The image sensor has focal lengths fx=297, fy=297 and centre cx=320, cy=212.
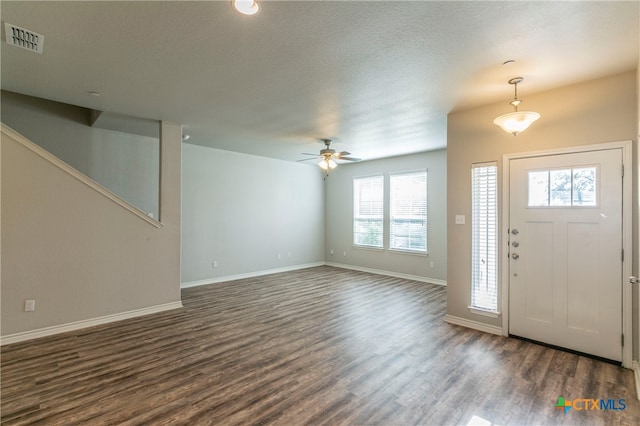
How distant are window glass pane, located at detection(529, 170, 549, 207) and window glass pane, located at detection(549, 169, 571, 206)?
0.04 m

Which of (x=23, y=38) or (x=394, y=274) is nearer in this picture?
(x=23, y=38)

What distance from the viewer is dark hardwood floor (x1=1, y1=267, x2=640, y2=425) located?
2205 mm

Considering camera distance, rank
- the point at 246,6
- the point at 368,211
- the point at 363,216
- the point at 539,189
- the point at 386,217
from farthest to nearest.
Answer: the point at 363,216 < the point at 368,211 < the point at 386,217 < the point at 539,189 < the point at 246,6

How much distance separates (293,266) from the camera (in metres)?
8.20

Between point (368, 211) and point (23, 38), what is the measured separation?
6.86 metres

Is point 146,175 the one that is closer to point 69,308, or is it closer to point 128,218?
point 128,218

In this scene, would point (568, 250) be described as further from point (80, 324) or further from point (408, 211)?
point (80, 324)

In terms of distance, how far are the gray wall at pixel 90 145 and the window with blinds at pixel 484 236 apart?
560 cm

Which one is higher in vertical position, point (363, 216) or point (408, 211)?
point (408, 211)

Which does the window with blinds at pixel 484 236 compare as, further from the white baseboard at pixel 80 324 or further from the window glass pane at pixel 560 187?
the white baseboard at pixel 80 324

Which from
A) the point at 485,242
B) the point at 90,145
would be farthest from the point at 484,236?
the point at 90,145

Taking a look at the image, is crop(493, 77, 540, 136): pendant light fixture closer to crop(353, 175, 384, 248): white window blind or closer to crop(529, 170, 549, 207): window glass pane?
crop(529, 170, 549, 207): window glass pane

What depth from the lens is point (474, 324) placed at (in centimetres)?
392

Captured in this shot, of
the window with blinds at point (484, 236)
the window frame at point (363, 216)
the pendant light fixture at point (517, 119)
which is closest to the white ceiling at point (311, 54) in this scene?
the pendant light fixture at point (517, 119)
